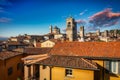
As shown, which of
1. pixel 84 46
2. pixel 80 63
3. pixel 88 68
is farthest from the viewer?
pixel 84 46

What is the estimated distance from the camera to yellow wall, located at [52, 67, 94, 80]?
16.2 meters

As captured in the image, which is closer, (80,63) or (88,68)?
(88,68)

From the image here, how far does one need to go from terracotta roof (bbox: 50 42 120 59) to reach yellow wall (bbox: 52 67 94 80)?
2.94 meters

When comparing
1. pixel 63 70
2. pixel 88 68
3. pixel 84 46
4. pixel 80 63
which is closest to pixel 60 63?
pixel 63 70

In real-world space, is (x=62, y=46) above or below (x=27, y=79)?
above

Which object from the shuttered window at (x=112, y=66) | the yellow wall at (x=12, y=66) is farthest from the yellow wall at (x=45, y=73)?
the shuttered window at (x=112, y=66)

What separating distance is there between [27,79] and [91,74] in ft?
30.5

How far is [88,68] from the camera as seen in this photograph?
1584cm

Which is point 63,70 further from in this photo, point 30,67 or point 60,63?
point 30,67

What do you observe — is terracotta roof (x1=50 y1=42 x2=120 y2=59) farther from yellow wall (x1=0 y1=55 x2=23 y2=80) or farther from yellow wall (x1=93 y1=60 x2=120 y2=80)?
yellow wall (x1=0 y1=55 x2=23 y2=80)

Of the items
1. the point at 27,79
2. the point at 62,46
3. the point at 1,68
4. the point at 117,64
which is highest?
the point at 62,46

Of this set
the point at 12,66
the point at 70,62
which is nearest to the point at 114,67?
the point at 70,62

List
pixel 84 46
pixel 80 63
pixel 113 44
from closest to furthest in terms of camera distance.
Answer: pixel 80 63 < pixel 113 44 < pixel 84 46

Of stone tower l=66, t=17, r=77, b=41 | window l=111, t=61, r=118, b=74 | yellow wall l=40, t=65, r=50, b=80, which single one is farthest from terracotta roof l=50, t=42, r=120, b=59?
stone tower l=66, t=17, r=77, b=41
